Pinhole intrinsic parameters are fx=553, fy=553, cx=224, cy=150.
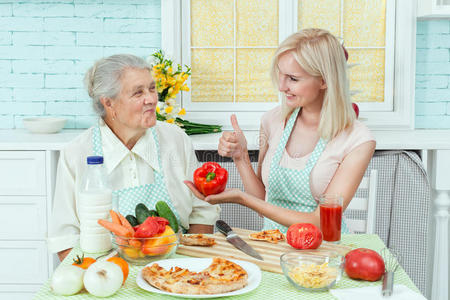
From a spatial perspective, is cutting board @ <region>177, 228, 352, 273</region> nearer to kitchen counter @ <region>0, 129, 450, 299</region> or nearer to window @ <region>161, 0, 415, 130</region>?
kitchen counter @ <region>0, 129, 450, 299</region>

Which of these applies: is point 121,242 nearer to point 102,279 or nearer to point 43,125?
point 102,279

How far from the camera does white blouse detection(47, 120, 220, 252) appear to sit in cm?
195

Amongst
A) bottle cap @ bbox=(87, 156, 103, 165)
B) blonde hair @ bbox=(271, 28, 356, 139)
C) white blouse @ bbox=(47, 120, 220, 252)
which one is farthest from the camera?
blonde hair @ bbox=(271, 28, 356, 139)

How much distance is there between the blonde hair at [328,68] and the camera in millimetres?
2061

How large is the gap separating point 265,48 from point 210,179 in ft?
5.61

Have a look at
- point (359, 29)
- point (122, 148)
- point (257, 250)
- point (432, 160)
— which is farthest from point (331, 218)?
point (359, 29)

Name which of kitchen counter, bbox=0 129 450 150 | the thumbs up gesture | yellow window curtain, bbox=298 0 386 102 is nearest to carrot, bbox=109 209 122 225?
the thumbs up gesture

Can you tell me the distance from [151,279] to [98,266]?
127 mm

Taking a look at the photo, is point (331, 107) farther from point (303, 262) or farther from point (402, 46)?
point (402, 46)

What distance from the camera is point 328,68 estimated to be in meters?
2.07

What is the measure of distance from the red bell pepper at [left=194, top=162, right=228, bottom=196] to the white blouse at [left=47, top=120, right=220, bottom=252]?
1.09ft

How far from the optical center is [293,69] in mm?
2090

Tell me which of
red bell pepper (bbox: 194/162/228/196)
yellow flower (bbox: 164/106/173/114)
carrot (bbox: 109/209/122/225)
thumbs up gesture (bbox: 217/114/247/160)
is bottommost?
carrot (bbox: 109/209/122/225)

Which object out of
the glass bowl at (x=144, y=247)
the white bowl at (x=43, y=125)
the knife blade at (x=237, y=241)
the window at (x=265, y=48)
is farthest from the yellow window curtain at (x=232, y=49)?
the glass bowl at (x=144, y=247)
